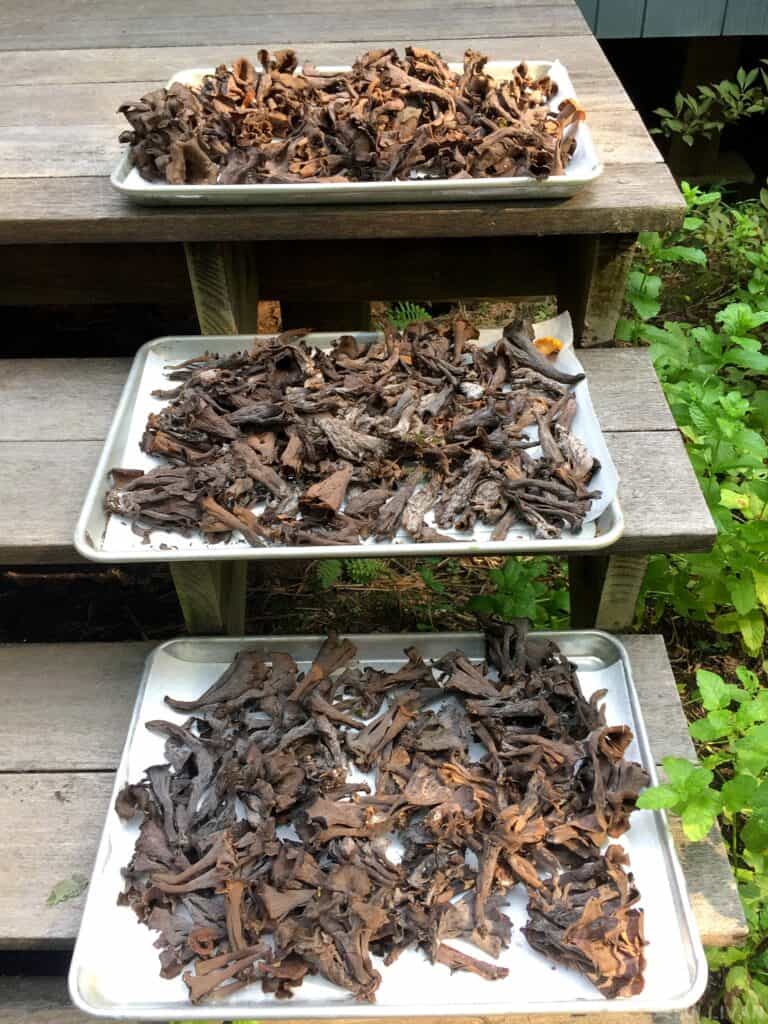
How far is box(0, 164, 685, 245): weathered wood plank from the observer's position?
6.19ft

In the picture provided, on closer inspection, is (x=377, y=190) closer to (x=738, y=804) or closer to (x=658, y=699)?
(x=658, y=699)

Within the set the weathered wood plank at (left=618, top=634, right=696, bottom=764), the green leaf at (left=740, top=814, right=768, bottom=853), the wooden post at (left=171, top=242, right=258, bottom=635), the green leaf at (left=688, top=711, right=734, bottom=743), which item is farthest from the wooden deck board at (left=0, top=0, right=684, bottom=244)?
the green leaf at (left=740, top=814, right=768, bottom=853)

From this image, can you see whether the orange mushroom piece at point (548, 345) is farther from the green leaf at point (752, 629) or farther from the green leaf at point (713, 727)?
the green leaf at point (752, 629)

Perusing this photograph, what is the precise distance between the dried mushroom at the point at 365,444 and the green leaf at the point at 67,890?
0.61 m

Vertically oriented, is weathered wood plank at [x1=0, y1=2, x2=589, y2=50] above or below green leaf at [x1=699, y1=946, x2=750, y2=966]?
above

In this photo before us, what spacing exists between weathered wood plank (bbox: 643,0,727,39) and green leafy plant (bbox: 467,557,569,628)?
7.98 ft

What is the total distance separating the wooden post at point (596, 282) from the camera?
6.60ft

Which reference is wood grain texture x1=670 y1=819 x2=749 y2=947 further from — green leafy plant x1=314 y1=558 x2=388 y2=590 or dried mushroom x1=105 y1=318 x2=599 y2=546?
green leafy plant x1=314 y1=558 x2=388 y2=590

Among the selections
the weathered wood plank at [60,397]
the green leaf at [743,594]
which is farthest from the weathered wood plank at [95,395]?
Answer: the green leaf at [743,594]

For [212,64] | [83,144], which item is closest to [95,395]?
[83,144]

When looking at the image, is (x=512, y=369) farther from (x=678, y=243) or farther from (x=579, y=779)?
(x=678, y=243)

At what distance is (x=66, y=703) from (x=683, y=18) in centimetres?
366

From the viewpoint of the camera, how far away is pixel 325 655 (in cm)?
181

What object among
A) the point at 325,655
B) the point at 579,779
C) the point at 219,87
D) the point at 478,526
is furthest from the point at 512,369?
the point at 219,87
